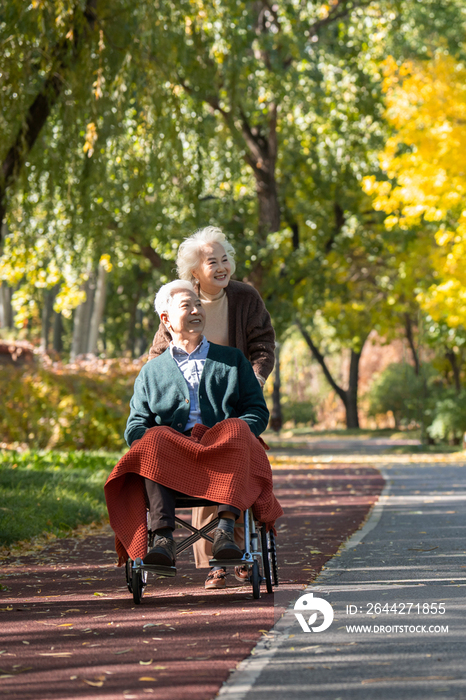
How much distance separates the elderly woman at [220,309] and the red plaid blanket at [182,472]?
784mm

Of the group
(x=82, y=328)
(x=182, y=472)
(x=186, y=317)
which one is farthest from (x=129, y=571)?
(x=82, y=328)

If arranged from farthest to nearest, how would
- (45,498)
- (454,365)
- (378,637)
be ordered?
1. (454,365)
2. (45,498)
3. (378,637)

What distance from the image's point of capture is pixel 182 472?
16.9 feet

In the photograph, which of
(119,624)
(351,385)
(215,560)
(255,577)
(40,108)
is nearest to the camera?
(119,624)

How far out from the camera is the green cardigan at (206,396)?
17.9ft

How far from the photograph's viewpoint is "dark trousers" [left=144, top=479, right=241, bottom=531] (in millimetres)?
5062

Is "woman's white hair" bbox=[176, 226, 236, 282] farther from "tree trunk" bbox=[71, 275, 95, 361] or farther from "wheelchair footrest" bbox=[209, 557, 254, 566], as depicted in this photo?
"tree trunk" bbox=[71, 275, 95, 361]

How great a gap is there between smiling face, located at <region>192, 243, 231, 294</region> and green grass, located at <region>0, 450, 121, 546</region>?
10.4 feet

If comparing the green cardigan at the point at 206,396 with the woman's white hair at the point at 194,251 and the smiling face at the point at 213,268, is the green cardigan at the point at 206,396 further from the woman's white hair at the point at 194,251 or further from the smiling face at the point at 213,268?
the woman's white hair at the point at 194,251

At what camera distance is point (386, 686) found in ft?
11.3

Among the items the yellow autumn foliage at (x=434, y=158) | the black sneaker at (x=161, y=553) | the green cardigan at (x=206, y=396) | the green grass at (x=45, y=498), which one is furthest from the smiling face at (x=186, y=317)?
the yellow autumn foliage at (x=434, y=158)

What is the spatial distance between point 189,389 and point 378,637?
190cm

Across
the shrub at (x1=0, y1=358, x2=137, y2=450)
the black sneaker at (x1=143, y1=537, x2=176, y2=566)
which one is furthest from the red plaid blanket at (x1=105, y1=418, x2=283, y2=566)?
the shrub at (x1=0, y1=358, x2=137, y2=450)

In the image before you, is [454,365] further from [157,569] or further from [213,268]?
[157,569]
